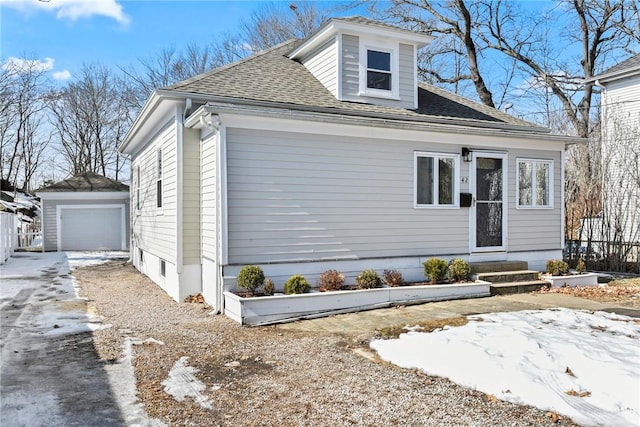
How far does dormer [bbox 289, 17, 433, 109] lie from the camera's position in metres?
10.1

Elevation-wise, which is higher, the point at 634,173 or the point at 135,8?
the point at 135,8

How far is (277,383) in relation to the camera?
14.4 feet

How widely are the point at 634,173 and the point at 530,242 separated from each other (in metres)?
4.40

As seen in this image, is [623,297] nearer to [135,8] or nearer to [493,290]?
[493,290]

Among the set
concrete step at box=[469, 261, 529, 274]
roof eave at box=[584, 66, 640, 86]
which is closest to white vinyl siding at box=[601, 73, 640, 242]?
roof eave at box=[584, 66, 640, 86]

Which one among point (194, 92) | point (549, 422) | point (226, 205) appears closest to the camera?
point (549, 422)

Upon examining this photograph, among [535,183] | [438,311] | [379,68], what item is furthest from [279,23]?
[438,311]

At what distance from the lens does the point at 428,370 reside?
4.57 metres

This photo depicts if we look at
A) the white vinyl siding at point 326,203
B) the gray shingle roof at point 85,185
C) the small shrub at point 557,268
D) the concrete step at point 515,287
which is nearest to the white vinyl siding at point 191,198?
the white vinyl siding at point 326,203

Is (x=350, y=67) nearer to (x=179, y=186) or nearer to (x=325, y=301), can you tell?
(x=179, y=186)

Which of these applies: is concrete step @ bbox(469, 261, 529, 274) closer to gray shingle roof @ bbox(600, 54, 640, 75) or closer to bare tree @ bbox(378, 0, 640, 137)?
gray shingle roof @ bbox(600, 54, 640, 75)

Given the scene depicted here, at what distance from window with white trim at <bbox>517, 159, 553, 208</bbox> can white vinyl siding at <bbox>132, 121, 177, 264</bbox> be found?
698 centimetres

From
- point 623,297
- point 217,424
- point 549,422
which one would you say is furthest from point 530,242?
point 217,424

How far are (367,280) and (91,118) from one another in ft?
Result: 88.3
